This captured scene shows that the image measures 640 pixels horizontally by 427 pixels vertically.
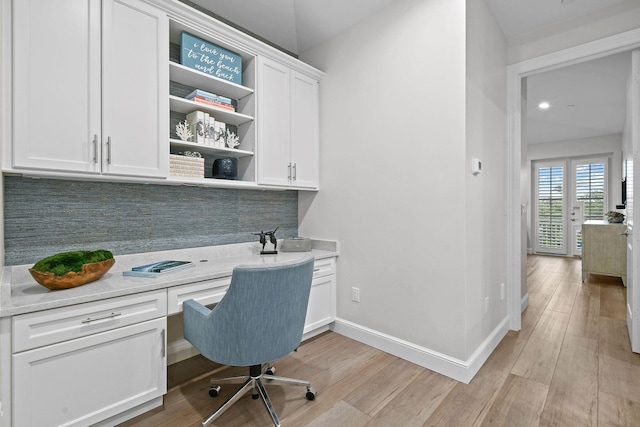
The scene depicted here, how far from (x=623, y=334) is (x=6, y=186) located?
4.72 m

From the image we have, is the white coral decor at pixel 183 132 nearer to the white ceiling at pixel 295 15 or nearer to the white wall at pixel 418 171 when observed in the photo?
the white ceiling at pixel 295 15

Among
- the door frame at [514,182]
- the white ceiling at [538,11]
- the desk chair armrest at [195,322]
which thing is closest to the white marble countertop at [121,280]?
the desk chair armrest at [195,322]

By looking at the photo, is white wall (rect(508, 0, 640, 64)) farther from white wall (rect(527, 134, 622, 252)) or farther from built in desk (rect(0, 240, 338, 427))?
white wall (rect(527, 134, 622, 252))

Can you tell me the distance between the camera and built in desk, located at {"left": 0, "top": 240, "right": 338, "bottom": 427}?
→ 131cm

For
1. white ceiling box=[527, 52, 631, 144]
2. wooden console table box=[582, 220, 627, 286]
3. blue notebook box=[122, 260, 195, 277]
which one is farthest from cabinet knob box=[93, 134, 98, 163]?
wooden console table box=[582, 220, 627, 286]

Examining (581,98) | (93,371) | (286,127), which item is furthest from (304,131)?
(581,98)

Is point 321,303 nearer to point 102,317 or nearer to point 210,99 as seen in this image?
point 102,317

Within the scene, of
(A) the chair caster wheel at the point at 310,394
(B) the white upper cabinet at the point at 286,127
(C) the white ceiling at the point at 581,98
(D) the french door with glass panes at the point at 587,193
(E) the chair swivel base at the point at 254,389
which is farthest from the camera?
(D) the french door with glass panes at the point at 587,193

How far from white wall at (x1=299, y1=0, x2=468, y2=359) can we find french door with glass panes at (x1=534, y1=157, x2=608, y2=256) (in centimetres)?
692

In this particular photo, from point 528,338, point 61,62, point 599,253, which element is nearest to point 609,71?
point 599,253

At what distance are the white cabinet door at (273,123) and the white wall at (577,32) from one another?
2.13 metres

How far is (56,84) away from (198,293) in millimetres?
1343

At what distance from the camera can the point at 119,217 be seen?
80.1 inches

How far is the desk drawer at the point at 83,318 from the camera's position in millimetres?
1316
